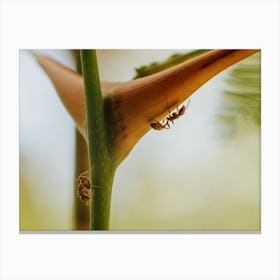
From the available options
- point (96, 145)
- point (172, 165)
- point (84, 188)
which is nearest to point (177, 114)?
point (172, 165)

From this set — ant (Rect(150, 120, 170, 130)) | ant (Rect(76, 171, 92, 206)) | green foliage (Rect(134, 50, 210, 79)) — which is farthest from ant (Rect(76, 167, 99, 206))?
green foliage (Rect(134, 50, 210, 79))

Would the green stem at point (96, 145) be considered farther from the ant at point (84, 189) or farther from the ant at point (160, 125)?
the ant at point (160, 125)

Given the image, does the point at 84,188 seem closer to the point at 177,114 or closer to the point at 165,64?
the point at 177,114

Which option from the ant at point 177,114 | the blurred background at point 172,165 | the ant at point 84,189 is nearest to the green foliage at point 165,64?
the blurred background at point 172,165

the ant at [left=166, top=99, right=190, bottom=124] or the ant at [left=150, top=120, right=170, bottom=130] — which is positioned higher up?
the ant at [left=166, top=99, right=190, bottom=124]

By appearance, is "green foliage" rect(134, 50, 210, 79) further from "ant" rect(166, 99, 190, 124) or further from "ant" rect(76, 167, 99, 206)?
"ant" rect(76, 167, 99, 206)

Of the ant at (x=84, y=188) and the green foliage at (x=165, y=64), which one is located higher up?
the green foliage at (x=165, y=64)

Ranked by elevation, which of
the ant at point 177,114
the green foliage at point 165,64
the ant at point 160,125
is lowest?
the ant at point 160,125
